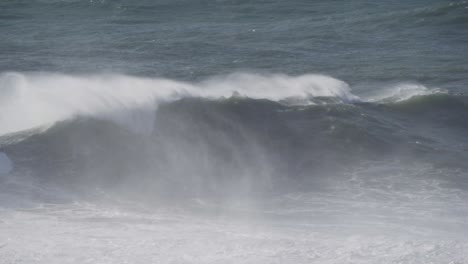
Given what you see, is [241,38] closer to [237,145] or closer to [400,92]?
[400,92]

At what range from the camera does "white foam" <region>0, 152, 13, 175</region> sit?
Answer: 31.4ft

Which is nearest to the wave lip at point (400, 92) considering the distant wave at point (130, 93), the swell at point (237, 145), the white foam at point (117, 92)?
the distant wave at point (130, 93)

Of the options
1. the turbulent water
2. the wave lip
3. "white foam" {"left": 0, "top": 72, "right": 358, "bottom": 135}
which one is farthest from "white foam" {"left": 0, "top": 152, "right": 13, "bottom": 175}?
the wave lip

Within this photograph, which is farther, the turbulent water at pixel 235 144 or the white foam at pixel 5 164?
the white foam at pixel 5 164

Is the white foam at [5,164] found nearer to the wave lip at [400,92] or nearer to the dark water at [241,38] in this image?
the dark water at [241,38]

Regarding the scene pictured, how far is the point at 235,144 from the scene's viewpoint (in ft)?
37.1

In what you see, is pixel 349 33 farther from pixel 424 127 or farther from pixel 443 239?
pixel 443 239

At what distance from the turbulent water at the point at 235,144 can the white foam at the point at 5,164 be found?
0.04 metres

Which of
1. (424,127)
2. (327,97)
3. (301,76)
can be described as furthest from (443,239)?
(301,76)

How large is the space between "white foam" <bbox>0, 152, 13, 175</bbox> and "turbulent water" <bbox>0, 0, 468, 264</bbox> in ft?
0.12

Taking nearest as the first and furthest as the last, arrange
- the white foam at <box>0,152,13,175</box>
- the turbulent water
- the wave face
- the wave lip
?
the turbulent water < the white foam at <box>0,152,13,175</box> < the wave face < the wave lip

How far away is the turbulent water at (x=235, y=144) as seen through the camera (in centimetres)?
720

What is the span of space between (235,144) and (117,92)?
8.20 feet

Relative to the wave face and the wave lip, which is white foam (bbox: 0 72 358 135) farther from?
the wave lip
